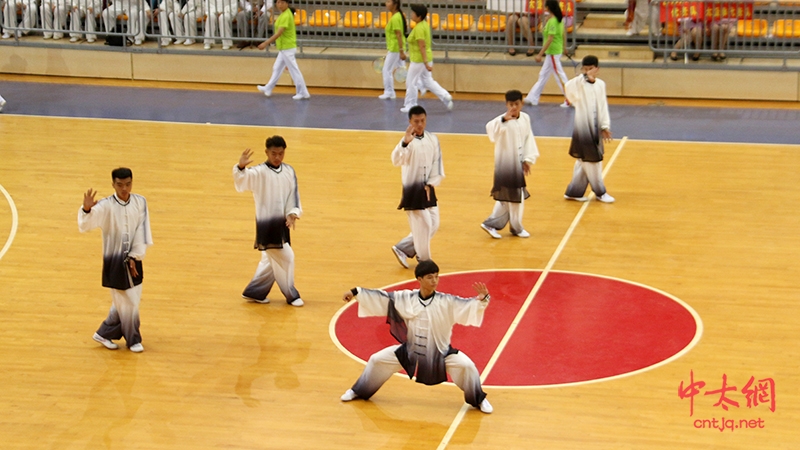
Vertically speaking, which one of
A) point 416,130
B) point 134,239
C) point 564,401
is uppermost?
point 416,130

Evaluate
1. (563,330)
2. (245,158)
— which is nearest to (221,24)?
(245,158)

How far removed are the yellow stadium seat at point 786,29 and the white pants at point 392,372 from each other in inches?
576

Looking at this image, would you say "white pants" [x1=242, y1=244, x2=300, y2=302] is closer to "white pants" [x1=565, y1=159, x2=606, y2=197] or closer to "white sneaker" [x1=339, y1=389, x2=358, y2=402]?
"white sneaker" [x1=339, y1=389, x2=358, y2=402]

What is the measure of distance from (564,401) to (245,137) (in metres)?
11.1

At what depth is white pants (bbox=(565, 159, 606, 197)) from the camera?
15.7 meters

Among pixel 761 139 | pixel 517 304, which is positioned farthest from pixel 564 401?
pixel 761 139

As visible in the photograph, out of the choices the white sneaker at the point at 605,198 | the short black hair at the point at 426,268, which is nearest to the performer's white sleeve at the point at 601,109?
the white sneaker at the point at 605,198

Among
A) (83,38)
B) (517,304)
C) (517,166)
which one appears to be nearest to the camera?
(517,304)

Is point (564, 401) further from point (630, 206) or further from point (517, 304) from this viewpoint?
point (630, 206)

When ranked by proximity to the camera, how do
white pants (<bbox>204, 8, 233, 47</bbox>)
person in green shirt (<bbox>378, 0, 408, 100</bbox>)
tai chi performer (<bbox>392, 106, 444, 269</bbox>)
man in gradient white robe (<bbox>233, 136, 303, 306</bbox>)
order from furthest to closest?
white pants (<bbox>204, 8, 233, 47</bbox>)
person in green shirt (<bbox>378, 0, 408, 100</bbox>)
tai chi performer (<bbox>392, 106, 444, 269</bbox>)
man in gradient white robe (<bbox>233, 136, 303, 306</bbox>)

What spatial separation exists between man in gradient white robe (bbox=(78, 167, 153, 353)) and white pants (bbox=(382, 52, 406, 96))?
12.1 meters

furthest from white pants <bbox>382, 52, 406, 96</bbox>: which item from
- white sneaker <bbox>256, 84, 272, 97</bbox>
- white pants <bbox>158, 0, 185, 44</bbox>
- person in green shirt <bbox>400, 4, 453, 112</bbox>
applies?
white pants <bbox>158, 0, 185, 44</bbox>

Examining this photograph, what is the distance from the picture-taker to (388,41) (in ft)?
73.0

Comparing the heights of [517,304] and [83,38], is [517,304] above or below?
below
